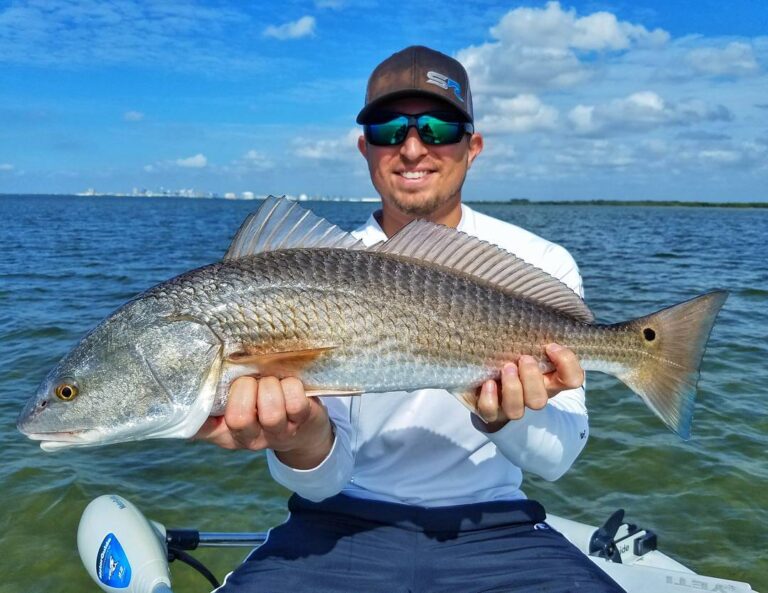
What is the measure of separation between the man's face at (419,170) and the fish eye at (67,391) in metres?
2.32

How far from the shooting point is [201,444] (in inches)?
330

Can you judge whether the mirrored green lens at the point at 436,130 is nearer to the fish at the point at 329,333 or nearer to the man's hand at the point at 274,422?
the fish at the point at 329,333

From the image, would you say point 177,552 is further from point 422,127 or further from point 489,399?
point 422,127

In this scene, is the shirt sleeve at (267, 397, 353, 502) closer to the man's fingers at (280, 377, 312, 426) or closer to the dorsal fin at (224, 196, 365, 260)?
the man's fingers at (280, 377, 312, 426)

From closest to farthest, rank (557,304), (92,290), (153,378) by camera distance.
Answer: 1. (153,378)
2. (557,304)
3. (92,290)

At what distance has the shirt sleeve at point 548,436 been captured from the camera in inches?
134

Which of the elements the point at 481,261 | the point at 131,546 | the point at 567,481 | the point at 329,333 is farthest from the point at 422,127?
the point at 567,481

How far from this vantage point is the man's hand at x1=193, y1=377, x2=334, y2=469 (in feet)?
9.18

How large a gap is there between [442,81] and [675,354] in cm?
223

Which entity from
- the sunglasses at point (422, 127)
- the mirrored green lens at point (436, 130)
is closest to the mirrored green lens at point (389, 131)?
the sunglasses at point (422, 127)

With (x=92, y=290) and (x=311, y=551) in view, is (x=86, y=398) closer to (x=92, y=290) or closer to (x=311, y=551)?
(x=311, y=551)

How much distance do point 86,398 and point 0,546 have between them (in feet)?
14.1

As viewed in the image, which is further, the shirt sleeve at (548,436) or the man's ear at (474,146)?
the man's ear at (474,146)

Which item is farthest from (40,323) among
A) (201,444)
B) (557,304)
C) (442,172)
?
(557,304)
